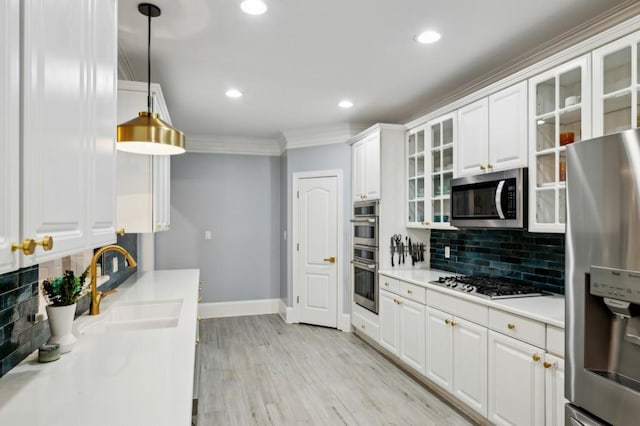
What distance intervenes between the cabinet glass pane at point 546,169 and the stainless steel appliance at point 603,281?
85 centimetres

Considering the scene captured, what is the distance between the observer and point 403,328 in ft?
11.5

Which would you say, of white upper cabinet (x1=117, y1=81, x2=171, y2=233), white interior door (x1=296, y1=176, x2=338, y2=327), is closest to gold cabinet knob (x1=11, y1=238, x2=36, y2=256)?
white upper cabinet (x1=117, y1=81, x2=171, y2=233)

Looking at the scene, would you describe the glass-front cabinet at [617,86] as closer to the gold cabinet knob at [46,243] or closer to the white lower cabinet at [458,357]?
the white lower cabinet at [458,357]

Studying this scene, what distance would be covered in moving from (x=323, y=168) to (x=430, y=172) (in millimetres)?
1746

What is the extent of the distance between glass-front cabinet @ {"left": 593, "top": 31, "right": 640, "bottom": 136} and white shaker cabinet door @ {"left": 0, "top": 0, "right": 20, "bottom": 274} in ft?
8.04

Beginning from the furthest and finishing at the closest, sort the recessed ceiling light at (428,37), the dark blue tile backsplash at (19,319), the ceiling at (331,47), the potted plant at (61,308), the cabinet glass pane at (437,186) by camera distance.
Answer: the cabinet glass pane at (437,186), the recessed ceiling light at (428,37), the ceiling at (331,47), the potted plant at (61,308), the dark blue tile backsplash at (19,319)

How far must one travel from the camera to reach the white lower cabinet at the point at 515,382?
83.4 inches

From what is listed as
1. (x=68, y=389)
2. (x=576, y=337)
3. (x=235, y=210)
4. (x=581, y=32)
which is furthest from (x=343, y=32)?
(x=235, y=210)

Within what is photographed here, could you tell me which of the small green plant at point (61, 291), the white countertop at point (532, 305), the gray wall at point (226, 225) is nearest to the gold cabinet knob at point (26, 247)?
the small green plant at point (61, 291)

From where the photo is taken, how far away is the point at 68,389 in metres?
1.22

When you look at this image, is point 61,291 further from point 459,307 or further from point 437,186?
point 437,186

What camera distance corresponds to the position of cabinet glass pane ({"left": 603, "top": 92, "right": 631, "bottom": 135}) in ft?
6.46

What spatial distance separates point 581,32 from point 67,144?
2842mm

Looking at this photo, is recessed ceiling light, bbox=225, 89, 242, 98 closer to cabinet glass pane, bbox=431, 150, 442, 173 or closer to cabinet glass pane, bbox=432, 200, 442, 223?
cabinet glass pane, bbox=431, 150, 442, 173
